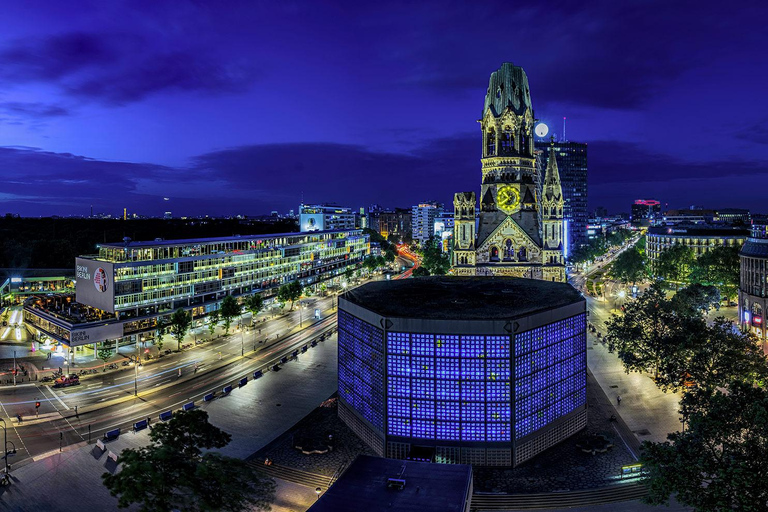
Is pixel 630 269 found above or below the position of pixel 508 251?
below

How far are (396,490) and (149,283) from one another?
229ft

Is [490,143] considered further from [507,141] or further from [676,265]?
[676,265]

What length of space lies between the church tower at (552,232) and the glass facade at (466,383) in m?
47.2

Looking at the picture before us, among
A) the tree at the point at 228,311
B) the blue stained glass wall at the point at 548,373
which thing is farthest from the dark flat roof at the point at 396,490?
the tree at the point at 228,311

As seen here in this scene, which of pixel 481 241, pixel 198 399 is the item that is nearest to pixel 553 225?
pixel 481 241

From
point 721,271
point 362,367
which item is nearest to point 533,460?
point 362,367

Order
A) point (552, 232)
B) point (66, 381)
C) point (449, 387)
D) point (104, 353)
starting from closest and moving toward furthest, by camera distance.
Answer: point (449, 387)
point (66, 381)
point (104, 353)
point (552, 232)

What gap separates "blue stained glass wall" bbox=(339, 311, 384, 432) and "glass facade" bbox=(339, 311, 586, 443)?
18cm

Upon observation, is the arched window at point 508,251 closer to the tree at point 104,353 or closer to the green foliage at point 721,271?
the green foliage at point 721,271

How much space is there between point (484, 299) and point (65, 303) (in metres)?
84.5

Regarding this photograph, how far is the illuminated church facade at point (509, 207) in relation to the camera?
94688 millimetres

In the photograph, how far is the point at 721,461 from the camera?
101 feet

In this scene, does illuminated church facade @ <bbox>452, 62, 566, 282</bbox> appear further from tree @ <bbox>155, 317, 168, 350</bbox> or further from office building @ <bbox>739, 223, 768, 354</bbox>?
tree @ <bbox>155, 317, 168, 350</bbox>

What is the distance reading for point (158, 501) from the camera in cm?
2803
